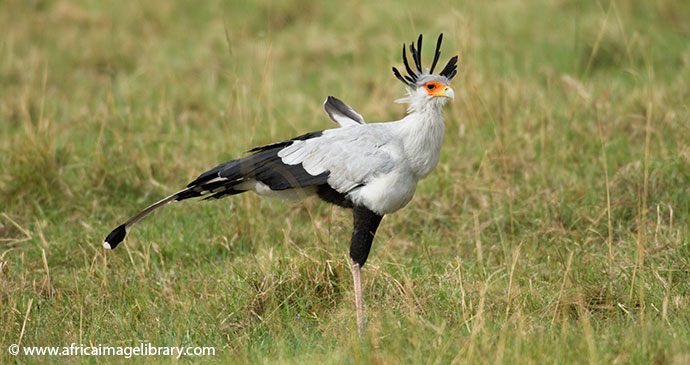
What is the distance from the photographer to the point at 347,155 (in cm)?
370

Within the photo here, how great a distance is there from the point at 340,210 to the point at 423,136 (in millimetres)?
1740

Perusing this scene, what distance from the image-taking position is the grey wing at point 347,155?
3615 millimetres

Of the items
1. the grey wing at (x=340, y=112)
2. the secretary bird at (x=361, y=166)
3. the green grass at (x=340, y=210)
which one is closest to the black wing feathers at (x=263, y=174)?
the secretary bird at (x=361, y=166)

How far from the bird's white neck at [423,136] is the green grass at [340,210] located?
1.98 ft

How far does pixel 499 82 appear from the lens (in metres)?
6.42

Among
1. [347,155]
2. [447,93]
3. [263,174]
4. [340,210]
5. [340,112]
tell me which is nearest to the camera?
[447,93]

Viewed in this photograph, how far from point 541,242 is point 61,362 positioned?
2828 millimetres

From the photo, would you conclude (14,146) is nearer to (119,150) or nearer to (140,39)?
(119,150)

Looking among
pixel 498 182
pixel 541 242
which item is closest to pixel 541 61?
pixel 498 182
